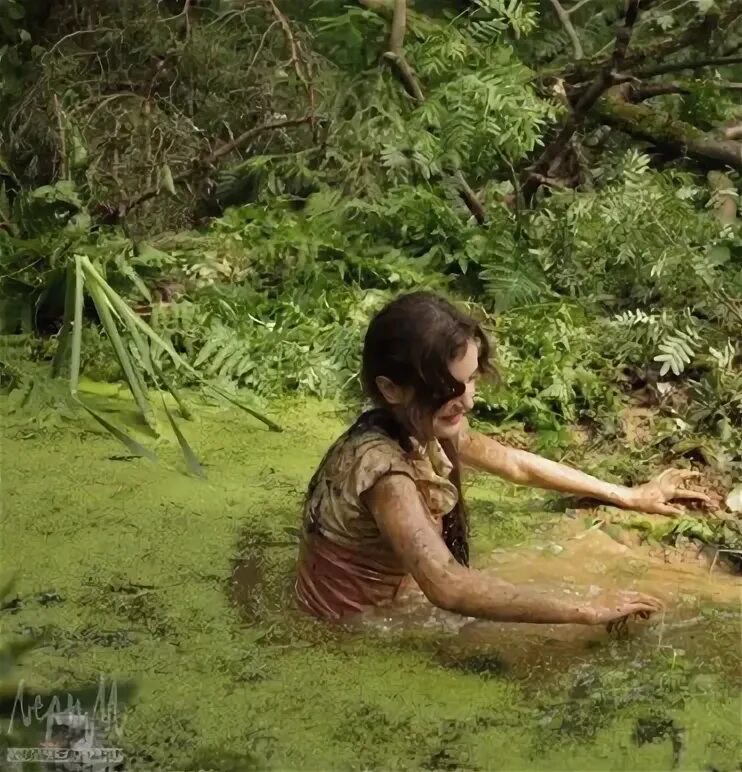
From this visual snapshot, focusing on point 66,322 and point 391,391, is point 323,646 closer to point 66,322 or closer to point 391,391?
point 391,391

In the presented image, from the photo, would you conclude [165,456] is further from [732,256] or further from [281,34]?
[281,34]

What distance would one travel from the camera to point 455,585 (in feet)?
7.52

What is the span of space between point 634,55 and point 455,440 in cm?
344

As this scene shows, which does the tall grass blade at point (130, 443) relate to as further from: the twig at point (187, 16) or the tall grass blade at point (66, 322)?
the twig at point (187, 16)

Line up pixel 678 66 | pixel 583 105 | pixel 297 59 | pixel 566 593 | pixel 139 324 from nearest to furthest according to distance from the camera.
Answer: pixel 566 593 < pixel 139 324 < pixel 583 105 < pixel 678 66 < pixel 297 59

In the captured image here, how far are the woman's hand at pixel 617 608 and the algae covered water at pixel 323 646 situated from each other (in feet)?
0.52

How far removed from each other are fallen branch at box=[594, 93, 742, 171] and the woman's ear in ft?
12.8

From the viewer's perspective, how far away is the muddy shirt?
8.17 feet

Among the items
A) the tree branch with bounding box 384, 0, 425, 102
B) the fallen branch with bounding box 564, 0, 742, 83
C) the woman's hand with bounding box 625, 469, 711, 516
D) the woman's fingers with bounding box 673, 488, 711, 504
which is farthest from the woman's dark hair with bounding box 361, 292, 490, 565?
the tree branch with bounding box 384, 0, 425, 102

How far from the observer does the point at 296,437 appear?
160 inches

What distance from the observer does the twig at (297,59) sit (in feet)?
19.1

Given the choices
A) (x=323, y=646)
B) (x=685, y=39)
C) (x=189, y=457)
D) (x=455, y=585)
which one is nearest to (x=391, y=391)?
(x=455, y=585)

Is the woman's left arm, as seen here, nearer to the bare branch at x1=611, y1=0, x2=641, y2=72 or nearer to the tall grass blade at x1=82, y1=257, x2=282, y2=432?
the tall grass blade at x1=82, y1=257, x2=282, y2=432

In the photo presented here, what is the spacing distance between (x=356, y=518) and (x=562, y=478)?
804 mm
